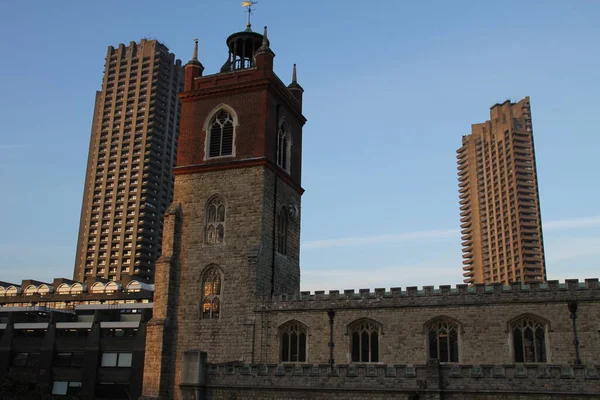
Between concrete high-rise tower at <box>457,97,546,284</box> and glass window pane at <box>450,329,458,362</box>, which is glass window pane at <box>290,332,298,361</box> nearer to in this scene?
glass window pane at <box>450,329,458,362</box>

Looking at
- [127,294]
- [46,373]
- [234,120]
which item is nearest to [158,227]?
[127,294]

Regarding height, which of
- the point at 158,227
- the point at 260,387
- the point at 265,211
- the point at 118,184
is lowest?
the point at 260,387

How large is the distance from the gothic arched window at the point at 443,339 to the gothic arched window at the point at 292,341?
25.8 ft

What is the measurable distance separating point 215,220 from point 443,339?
1739 centimetres

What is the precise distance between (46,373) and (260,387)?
3592cm

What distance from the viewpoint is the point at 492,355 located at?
112 feet

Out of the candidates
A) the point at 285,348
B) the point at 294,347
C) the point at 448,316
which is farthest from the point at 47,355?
the point at 448,316

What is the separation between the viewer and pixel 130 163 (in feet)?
421

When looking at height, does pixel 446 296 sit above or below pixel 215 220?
below

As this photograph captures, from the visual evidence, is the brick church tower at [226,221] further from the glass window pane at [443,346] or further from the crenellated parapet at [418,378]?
the glass window pane at [443,346]

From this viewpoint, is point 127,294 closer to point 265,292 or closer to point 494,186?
point 265,292

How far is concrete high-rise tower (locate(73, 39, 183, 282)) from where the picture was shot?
123m

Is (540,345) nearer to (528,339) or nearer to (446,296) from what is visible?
(528,339)

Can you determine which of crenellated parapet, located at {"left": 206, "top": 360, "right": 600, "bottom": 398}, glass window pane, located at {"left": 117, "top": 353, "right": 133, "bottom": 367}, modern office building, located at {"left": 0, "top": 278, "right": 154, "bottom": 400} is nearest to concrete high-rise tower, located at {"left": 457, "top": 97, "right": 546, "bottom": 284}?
modern office building, located at {"left": 0, "top": 278, "right": 154, "bottom": 400}
